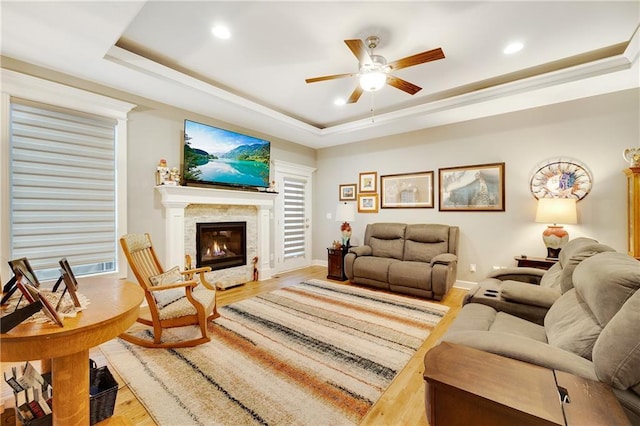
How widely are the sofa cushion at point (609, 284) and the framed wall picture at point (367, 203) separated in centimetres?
387

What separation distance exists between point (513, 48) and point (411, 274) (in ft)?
9.35

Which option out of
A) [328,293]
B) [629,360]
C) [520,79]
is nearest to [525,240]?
[520,79]

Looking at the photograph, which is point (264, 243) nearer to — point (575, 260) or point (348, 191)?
point (348, 191)

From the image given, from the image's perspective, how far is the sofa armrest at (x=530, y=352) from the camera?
1115mm

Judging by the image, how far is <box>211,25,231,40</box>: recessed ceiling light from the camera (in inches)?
94.5

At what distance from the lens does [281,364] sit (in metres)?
2.18

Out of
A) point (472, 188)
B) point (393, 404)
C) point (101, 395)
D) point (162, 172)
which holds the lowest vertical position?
point (393, 404)

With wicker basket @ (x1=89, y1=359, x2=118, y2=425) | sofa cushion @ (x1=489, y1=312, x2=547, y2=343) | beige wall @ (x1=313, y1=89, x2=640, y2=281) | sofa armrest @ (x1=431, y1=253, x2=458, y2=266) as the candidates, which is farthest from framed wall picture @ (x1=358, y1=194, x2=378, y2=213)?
wicker basket @ (x1=89, y1=359, x2=118, y2=425)

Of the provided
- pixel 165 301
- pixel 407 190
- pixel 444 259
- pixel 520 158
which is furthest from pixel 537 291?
pixel 165 301

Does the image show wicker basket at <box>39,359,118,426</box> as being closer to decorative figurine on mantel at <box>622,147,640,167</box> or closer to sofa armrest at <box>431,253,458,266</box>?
A: sofa armrest at <box>431,253,458,266</box>

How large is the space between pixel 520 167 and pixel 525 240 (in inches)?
41.3

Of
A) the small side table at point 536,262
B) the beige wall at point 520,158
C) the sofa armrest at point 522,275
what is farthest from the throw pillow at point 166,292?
the small side table at point 536,262

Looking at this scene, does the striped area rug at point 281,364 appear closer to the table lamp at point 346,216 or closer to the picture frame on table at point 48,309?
the picture frame on table at point 48,309

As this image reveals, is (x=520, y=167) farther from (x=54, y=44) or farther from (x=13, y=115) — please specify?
(x=13, y=115)
